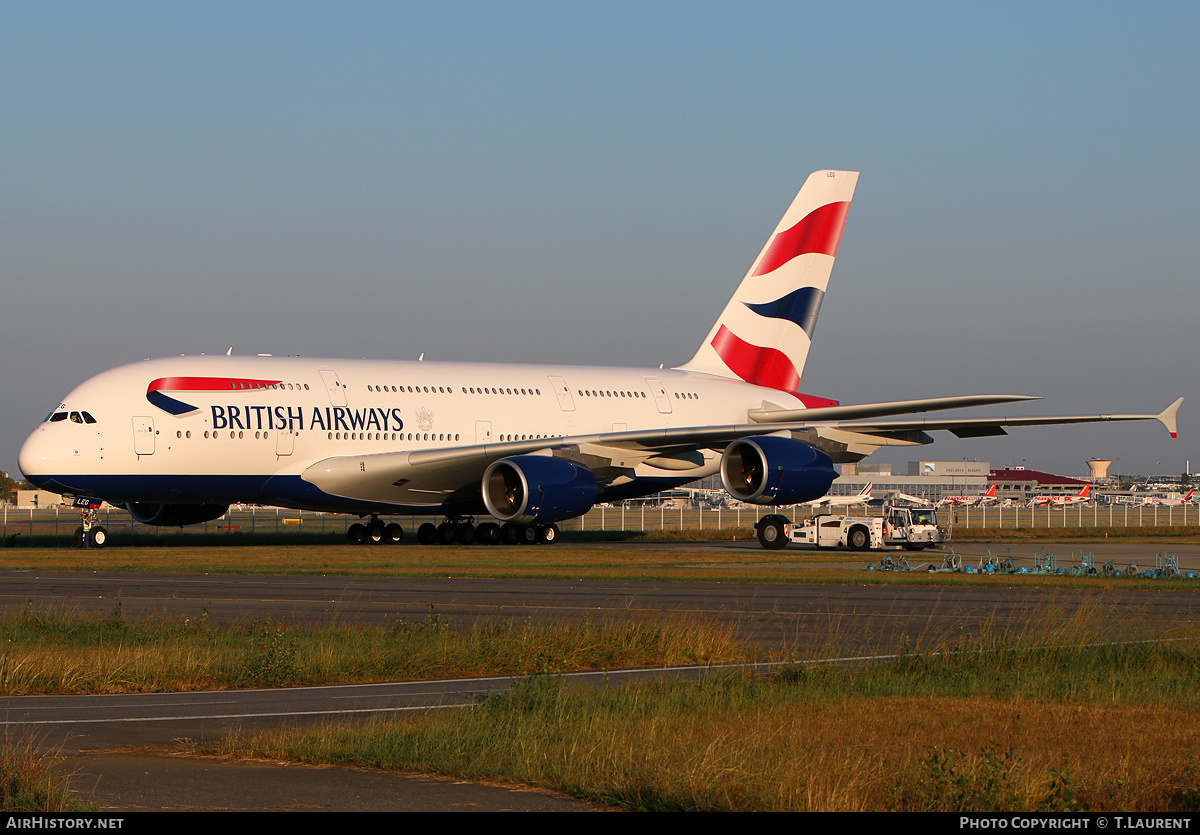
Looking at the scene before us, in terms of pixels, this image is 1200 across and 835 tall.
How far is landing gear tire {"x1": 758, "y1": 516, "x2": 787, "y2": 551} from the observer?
42.1 meters

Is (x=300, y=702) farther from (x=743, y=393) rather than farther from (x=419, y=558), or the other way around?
(x=743, y=393)

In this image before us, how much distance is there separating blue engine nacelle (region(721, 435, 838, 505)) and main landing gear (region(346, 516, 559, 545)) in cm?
710

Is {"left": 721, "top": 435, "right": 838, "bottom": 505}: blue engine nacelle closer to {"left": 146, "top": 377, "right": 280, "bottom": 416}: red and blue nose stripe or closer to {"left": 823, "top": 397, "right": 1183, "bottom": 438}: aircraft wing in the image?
{"left": 823, "top": 397, "right": 1183, "bottom": 438}: aircraft wing

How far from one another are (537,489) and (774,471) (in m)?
6.34

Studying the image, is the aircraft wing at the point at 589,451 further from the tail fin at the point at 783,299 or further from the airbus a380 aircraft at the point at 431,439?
the tail fin at the point at 783,299

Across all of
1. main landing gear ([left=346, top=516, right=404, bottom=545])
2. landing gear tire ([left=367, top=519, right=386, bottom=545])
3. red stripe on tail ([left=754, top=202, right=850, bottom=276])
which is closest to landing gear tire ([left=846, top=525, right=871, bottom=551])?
red stripe on tail ([left=754, top=202, right=850, bottom=276])

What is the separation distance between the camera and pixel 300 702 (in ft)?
41.6

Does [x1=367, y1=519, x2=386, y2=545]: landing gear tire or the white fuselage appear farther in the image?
[x1=367, y1=519, x2=386, y2=545]: landing gear tire

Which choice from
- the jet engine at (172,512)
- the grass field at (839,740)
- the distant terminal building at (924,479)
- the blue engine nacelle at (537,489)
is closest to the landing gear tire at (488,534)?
the blue engine nacelle at (537,489)

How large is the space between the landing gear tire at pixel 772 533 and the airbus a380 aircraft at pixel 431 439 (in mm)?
2619

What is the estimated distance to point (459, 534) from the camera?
4362cm

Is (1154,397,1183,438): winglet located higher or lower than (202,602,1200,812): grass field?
higher

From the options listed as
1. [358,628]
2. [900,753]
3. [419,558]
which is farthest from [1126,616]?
[419,558]

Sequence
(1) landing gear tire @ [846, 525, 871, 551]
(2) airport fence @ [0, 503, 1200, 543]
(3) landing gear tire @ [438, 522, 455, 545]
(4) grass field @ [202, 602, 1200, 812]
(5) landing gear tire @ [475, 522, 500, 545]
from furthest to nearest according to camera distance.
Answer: (2) airport fence @ [0, 503, 1200, 543], (3) landing gear tire @ [438, 522, 455, 545], (5) landing gear tire @ [475, 522, 500, 545], (1) landing gear tire @ [846, 525, 871, 551], (4) grass field @ [202, 602, 1200, 812]
